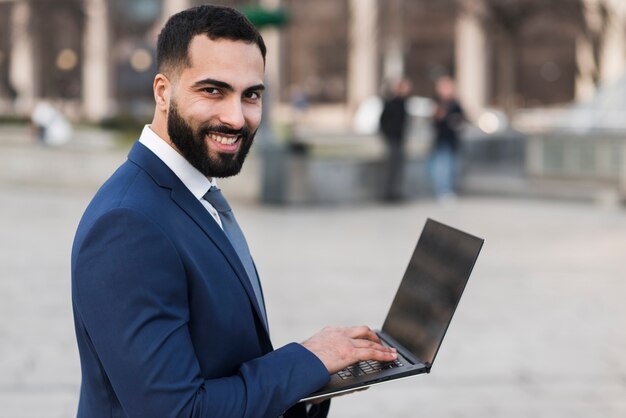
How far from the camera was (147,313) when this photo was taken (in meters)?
1.67

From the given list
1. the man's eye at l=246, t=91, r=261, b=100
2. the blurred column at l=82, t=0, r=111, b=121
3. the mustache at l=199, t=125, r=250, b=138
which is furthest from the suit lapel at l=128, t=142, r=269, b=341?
the blurred column at l=82, t=0, r=111, b=121

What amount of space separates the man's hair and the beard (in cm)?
8

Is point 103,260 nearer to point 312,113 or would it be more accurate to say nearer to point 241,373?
point 241,373

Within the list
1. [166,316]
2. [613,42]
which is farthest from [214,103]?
[613,42]

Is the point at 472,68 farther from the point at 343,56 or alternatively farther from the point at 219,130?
the point at 219,130

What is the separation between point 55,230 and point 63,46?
44.4 meters

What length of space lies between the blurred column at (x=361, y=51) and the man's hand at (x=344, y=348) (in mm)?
42388

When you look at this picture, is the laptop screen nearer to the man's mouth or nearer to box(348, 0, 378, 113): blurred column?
the man's mouth

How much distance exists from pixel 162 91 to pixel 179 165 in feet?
0.47

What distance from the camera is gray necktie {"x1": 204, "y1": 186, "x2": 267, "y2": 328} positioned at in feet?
6.41

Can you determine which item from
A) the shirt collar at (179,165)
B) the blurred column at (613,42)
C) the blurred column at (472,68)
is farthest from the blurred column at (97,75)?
the shirt collar at (179,165)

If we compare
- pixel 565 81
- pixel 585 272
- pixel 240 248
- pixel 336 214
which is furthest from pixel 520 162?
pixel 565 81

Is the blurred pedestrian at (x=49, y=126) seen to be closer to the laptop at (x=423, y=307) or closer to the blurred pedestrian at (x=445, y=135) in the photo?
the blurred pedestrian at (x=445, y=135)

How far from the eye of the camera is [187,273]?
1.77 m
